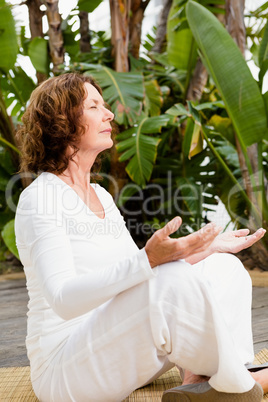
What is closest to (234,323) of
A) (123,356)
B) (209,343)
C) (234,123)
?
(209,343)

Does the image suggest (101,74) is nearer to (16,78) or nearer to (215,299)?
(16,78)

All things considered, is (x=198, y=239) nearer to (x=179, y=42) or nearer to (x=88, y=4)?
(x=179, y=42)

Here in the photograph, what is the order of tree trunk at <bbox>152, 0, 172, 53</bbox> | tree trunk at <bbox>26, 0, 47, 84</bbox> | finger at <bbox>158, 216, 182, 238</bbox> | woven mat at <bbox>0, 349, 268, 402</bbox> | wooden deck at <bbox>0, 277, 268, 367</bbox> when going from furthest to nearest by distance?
1. tree trunk at <bbox>152, 0, 172, 53</bbox>
2. tree trunk at <bbox>26, 0, 47, 84</bbox>
3. wooden deck at <bbox>0, 277, 268, 367</bbox>
4. woven mat at <bbox>0, 349, 268, 402</bbox>
5. finger at <bbox>158, 216, 182, 238</bbox>

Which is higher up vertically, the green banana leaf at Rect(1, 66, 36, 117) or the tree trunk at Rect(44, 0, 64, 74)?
the tree trunk at Rect(44, 0, 64, 74)

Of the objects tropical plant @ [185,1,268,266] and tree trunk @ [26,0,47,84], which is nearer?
tropical plant @ [185,1,268,266]

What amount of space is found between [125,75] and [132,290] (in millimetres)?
2287

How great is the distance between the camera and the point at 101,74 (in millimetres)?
3088

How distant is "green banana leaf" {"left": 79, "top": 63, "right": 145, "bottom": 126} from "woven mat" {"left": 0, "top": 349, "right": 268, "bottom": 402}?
5.43 feet

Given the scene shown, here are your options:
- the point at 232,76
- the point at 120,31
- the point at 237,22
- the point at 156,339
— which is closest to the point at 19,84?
the point at 120,31

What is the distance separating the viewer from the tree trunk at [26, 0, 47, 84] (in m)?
3.56

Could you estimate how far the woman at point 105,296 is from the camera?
3.34 ft

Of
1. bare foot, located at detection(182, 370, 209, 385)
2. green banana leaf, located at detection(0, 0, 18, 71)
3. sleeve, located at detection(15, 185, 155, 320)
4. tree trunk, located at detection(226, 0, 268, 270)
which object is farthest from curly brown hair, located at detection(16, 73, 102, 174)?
green banana leaf, located at detection(0, 0, 18, 71)

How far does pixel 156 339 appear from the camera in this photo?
41.1 inches

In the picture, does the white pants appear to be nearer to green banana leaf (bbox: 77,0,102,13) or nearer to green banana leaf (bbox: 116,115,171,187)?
green banana leaf (bbox: 116,115,171,187)
